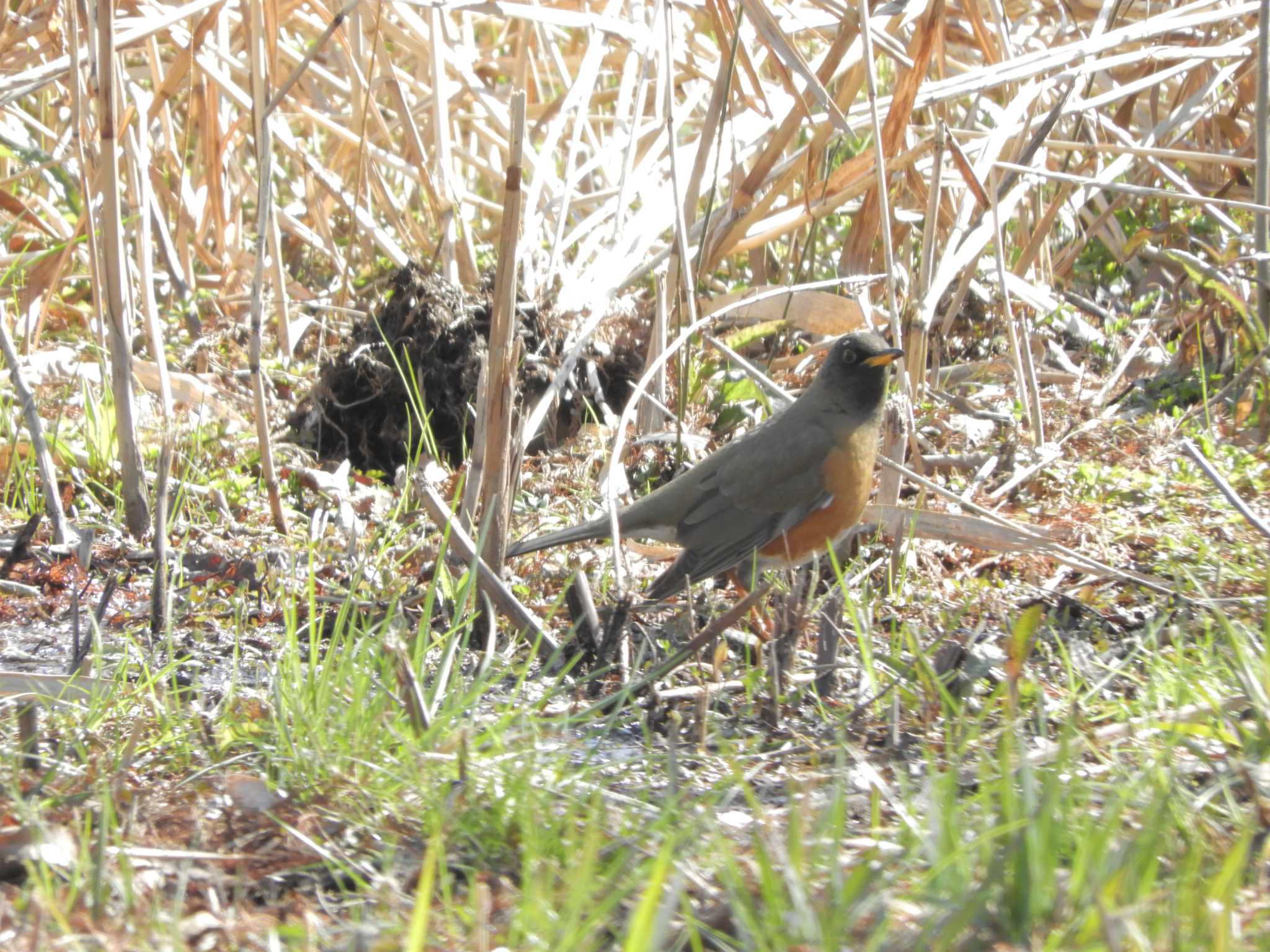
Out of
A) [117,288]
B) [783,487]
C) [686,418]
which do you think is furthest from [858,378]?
[117,288]

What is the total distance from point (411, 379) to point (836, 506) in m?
1.81

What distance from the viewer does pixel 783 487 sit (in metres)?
4.38

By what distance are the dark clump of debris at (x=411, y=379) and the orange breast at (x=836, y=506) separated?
1.27m

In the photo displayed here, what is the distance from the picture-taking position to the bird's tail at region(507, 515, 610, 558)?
4.04m

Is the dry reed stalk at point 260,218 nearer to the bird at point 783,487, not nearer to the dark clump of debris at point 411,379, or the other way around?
the bird at point 783,487

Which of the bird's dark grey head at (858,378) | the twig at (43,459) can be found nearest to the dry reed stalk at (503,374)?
the twig at (43,459)

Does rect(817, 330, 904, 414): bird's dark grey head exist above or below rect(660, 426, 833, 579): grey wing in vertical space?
above

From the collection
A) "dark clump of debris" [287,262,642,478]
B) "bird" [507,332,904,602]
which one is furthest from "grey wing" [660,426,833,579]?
"dark clump of debris" [287,262,642,478]

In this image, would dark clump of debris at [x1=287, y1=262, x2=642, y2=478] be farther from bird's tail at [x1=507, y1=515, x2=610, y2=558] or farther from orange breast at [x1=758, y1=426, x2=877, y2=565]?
orange breast at [x1=758, y1=426, x2=877, y2=565]

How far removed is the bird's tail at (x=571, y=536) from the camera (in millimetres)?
4039

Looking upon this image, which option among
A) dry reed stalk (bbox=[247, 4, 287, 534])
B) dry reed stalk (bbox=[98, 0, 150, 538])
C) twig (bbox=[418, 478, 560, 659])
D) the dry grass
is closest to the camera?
the dry grass

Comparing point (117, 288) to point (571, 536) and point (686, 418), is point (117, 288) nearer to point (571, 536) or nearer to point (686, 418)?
point (571, 536)

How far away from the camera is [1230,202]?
14.2ft

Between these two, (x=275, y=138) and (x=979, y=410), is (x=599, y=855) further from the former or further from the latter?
(x=275, y=138)
